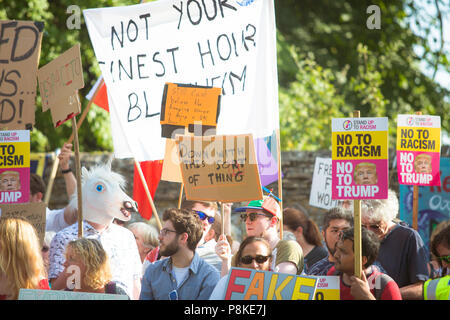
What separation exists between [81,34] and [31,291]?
881 cm

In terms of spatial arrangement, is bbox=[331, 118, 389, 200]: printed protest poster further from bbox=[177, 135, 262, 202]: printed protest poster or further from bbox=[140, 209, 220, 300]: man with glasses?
bbox=[140, 209, 220, 300]: man with glasses

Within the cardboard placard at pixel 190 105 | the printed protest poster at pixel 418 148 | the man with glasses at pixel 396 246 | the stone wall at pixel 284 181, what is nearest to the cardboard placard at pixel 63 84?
the cardboard placard at pixel 190 105

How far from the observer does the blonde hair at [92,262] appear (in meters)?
3.78

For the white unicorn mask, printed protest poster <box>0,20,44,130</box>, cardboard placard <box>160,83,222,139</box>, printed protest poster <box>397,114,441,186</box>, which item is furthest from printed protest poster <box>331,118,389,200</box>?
printed protest poster <box>0,20,44,130</box>

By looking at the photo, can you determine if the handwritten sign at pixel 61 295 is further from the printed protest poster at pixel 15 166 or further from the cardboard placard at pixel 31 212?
the printed protest poster at pixel 15 166

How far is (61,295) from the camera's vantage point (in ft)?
11.2

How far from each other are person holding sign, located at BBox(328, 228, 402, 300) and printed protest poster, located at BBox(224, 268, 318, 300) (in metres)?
0.34

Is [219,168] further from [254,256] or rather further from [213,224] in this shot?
[213,224]

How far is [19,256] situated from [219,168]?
1369mm

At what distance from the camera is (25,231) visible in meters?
3.75

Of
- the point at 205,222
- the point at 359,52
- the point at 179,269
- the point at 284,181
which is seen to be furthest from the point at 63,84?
the point at 359,52

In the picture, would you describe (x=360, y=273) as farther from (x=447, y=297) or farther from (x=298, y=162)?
(x=298, y=162)

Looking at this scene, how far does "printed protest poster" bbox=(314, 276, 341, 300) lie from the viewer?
12.2 ft
